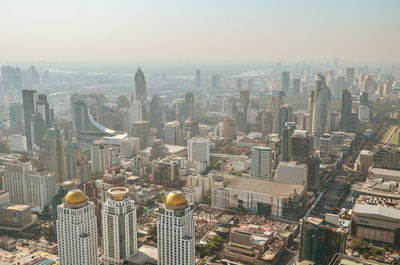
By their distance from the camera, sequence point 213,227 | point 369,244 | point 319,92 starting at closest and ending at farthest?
point 369,244 → point 213,227 → point 319,92

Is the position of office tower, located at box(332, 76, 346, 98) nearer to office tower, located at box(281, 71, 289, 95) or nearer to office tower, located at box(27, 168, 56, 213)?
office tower, located at box(281, 71, 289, 95)

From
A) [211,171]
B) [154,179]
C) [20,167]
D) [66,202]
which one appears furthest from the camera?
[211,171]

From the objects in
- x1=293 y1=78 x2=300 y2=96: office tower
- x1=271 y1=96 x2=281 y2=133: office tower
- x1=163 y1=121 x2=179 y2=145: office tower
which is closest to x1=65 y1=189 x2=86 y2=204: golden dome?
x1=163 y1=121 x2=179 y2=145: office tower

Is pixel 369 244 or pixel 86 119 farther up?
pixel 86 119

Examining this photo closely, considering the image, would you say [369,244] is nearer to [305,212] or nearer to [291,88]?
[305,212]

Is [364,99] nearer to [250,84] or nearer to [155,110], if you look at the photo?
[250,84]

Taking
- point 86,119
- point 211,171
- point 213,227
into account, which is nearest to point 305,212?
point 213,227

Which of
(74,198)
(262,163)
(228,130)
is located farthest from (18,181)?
(228,130)
